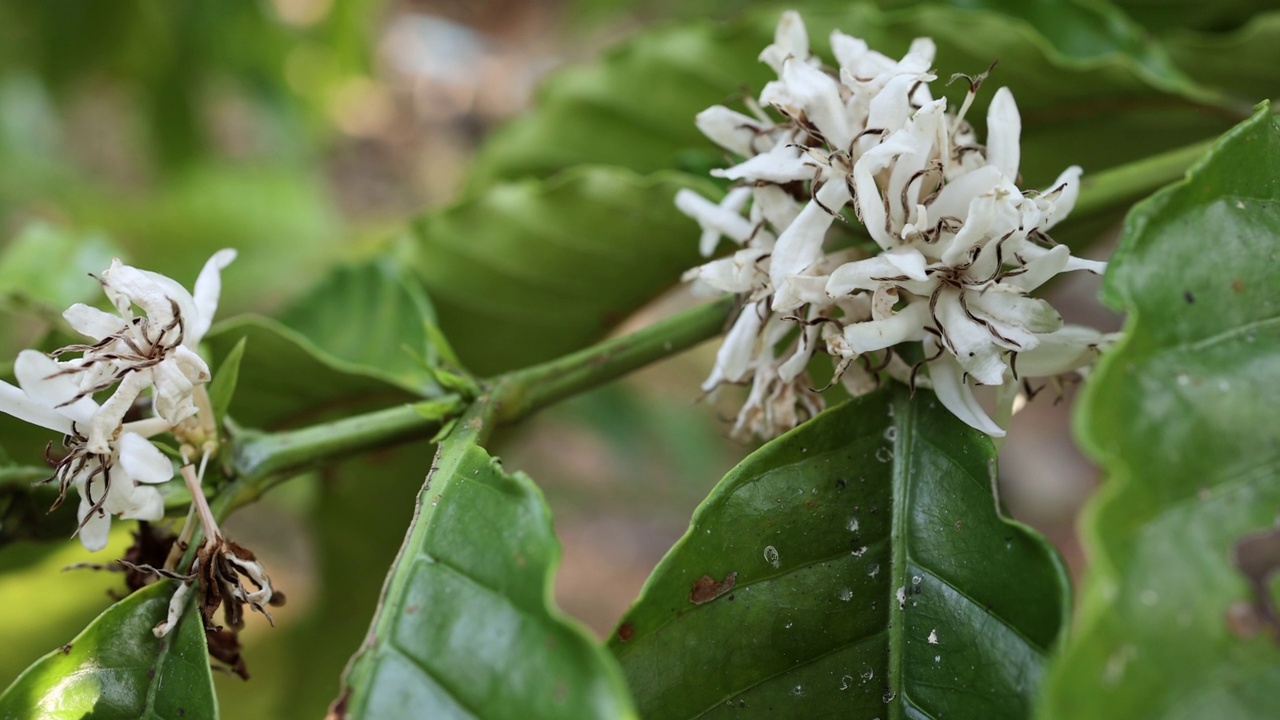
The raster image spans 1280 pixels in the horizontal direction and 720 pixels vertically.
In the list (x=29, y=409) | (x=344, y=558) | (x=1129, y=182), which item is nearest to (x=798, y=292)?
(x=1129, y=182)

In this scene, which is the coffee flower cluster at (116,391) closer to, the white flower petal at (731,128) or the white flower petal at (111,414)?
the white flower petal at (111,414)

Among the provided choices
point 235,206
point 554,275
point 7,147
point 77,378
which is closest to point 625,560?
point 235,206

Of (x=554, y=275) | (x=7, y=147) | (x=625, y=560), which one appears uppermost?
(x=554, y=275)

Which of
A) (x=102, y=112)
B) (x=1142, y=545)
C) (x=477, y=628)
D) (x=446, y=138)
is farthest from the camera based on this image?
(x=446, y=138)

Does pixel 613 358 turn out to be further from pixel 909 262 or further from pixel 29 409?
pixel 29 409

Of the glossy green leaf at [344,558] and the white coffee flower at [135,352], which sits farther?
the glossy green leaf at [344,558]

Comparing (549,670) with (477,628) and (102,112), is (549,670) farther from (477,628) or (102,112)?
(102,112)

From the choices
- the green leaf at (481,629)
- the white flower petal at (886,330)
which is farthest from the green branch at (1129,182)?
the green leaf at (481,629)
